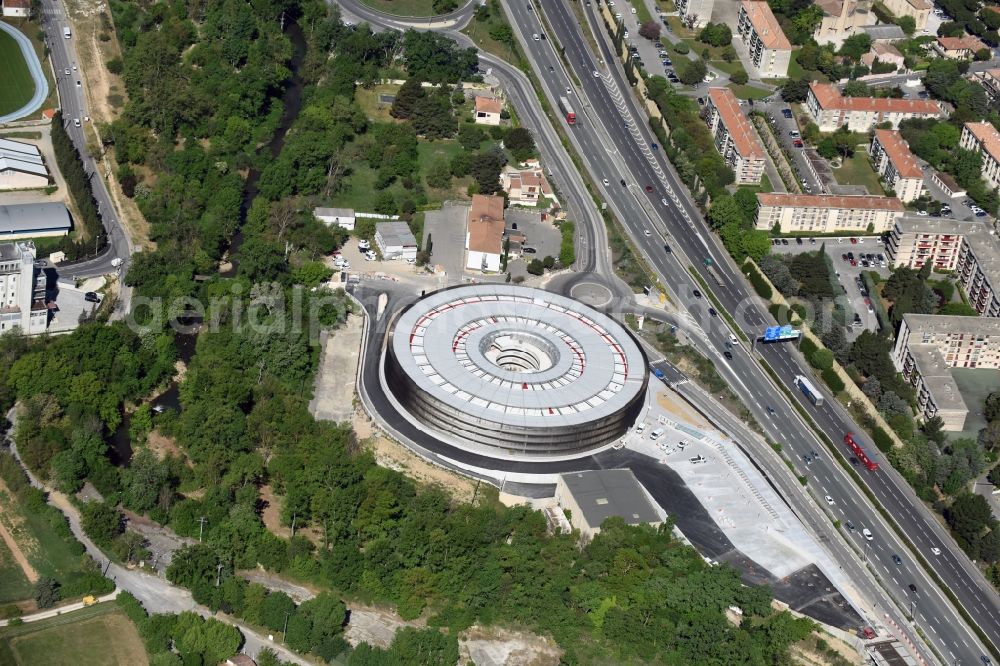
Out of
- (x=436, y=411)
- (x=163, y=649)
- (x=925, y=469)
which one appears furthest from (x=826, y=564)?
(x=163, y=649)

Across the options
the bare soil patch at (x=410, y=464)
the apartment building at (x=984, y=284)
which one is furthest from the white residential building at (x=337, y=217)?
the apartment building at (x=984, y=284)

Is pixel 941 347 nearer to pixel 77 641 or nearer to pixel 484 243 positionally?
pixel 484 243

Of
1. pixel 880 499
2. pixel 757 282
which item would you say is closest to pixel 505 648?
pixel 880 499

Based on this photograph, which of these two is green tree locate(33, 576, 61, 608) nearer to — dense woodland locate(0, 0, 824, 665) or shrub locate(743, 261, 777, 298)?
dense woodland locate(0, 0, 824, 665)

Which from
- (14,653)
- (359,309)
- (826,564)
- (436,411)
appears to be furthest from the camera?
(359,309)

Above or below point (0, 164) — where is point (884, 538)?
below

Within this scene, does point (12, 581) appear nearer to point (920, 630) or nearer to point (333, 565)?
point (333, 565)
